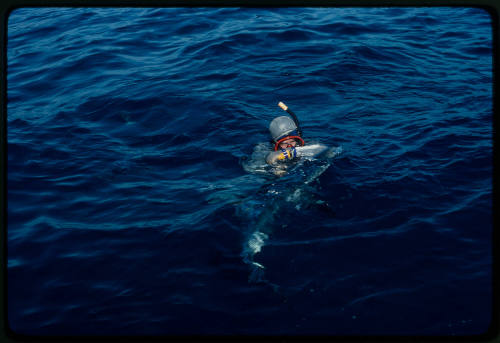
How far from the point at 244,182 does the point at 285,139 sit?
3.29 feet

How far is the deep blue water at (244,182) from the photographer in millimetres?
4363

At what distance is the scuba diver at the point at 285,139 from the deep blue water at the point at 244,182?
33cm

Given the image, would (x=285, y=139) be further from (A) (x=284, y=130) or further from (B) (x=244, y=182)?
(B) (x=244, y=182)

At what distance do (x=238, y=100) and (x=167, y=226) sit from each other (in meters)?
4.79

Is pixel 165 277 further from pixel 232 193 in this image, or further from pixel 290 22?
pixel 290 22

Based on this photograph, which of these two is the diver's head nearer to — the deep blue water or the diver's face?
the diver's face

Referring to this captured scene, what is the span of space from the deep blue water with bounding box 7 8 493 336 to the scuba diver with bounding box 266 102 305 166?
0.33 metres

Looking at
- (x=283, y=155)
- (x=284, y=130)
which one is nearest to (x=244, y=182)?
(x=283, y=155)

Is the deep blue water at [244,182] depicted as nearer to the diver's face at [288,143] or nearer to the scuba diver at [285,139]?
the scuba diver at [285,139]

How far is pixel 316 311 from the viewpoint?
4.25 m

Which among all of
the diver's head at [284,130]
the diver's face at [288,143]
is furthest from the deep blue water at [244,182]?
the diver's head at [284,130]

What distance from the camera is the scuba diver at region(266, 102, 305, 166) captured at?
6.79m

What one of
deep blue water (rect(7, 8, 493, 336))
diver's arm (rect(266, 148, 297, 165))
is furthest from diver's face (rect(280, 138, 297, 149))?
deep blue water (rect(7, 8, 493, 336))

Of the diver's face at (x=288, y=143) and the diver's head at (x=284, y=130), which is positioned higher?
the diver's head at (x=284, y=130)
